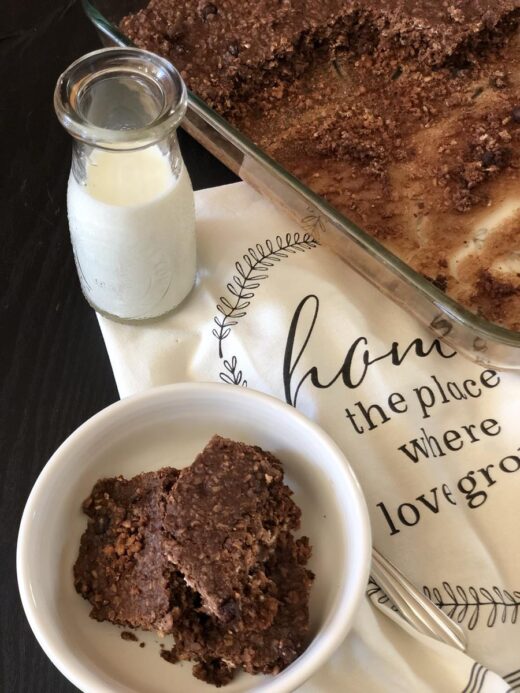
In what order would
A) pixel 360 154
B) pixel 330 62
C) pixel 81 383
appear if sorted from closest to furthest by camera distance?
pixel 81 383
pixel 360 154
pixel 330 62

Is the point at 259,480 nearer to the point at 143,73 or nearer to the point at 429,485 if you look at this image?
the point at 429,485

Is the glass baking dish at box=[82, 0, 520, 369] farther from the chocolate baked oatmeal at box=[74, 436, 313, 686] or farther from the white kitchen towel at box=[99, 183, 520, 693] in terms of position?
the chocolate baked oatmeal at box=[74, 436, 313, 686]

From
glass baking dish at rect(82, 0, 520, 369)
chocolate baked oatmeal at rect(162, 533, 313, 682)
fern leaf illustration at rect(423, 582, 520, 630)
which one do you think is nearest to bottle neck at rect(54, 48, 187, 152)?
glass baking dish at rect(82, 0, 520, 369)

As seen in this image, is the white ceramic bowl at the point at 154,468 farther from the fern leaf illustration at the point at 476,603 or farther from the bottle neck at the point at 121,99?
the bottle neck at the point at 121,99

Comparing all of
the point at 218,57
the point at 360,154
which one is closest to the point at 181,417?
the point at 360,154

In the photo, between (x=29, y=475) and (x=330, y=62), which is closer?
(x=29, y=475)

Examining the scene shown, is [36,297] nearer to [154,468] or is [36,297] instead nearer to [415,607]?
[154,468]
